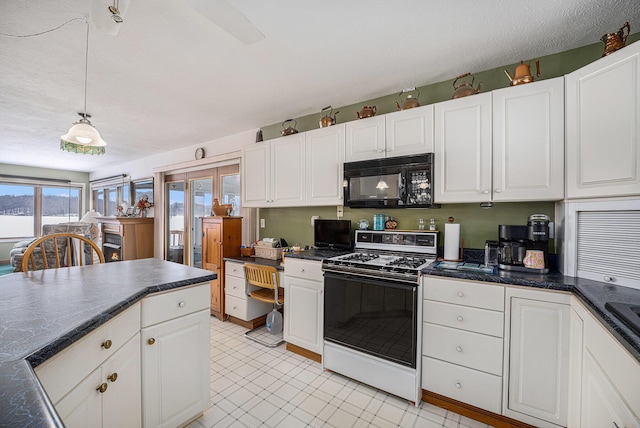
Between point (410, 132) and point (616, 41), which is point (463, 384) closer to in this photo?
point (410, 132)

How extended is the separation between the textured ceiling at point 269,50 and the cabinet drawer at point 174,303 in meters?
1.43

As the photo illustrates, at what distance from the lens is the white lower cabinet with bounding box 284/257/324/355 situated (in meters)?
2.44

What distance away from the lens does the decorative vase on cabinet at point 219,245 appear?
3439mm

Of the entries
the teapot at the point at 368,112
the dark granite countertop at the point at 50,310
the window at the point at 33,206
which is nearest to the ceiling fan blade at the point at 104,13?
the dark granite countertop at the point at 50,310

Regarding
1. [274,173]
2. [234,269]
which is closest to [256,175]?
[274,173]

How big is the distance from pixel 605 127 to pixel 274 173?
2732mm

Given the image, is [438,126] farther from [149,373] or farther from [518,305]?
[149,373]

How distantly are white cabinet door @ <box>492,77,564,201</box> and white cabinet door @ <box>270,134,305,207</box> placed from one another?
1.79m

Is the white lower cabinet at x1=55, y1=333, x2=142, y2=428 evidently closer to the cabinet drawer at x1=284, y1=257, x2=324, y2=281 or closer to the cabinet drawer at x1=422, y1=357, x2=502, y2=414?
the cabinet drawer at x1=284, y1=257, x2=324, y2=281

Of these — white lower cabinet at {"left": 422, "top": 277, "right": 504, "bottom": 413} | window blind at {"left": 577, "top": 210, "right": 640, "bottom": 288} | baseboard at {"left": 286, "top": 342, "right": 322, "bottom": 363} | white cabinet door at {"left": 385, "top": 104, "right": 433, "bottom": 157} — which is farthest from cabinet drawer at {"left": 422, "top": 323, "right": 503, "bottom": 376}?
white cabinet door at {"left": 385, "top": 104, "right": 433, "bottom": 157}

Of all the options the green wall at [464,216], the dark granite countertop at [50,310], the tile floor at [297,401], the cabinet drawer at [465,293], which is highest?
the green wall at [464,216]

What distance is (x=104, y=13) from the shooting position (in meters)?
1.30

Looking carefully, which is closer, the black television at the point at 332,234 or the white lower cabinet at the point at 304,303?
the white lower cabinet at the point at 304,303

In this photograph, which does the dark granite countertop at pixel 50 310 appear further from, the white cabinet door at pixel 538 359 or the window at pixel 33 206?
the window at pixel 33 206
